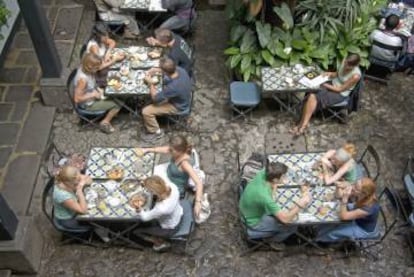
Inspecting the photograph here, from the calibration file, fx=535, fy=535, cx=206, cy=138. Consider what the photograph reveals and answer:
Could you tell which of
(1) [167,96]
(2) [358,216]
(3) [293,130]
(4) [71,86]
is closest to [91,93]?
(4) [71,86]

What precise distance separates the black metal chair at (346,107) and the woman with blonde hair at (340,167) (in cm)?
131

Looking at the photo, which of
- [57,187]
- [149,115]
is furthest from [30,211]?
[149,115]

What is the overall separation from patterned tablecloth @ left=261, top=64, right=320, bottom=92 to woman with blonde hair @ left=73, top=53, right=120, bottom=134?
2.04 meters

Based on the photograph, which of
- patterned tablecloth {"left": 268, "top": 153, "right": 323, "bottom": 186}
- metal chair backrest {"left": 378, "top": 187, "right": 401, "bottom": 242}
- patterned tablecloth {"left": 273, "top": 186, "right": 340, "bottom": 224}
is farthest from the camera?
metal chair backrest {"left": 378, "top": 187, "right": 401, "bottom": 242}

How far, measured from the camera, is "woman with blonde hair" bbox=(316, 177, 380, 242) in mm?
5277

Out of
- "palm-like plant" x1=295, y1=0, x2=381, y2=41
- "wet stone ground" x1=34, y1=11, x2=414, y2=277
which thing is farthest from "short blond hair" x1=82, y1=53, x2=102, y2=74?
"palm-like plant" x1=295, y1=0, x2=381, y2=41

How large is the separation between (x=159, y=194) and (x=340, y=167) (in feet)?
6.72

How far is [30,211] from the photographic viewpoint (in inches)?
254

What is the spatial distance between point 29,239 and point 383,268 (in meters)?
3.86

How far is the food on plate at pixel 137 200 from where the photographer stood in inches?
220

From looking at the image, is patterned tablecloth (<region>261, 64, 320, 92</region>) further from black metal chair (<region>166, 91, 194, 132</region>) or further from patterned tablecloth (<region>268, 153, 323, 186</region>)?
patterned tablecloth (<region>268, 153, 323, 186</region>)

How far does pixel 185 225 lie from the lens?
582 centimetres

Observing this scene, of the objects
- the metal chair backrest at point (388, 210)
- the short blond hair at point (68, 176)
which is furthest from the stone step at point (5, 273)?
the metal chair backrest at point (388, 210)

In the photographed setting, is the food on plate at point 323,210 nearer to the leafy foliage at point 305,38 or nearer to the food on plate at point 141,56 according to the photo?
the leafy foliage at point 305,38
